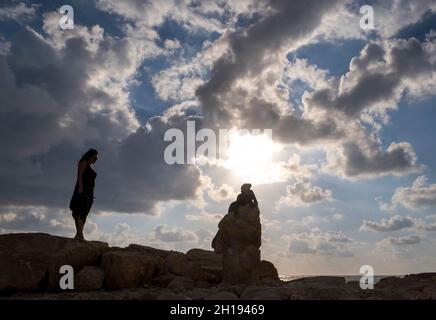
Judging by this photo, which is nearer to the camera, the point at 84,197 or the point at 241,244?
the point at 241,244

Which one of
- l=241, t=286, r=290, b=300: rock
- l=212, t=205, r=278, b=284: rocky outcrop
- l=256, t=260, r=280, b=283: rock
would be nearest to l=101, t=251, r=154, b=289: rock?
l=212, t=205, r=278, b=284: rocky outcrop

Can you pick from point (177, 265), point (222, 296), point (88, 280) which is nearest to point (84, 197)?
point (88, 280)

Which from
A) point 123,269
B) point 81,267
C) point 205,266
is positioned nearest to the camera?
point 123,269

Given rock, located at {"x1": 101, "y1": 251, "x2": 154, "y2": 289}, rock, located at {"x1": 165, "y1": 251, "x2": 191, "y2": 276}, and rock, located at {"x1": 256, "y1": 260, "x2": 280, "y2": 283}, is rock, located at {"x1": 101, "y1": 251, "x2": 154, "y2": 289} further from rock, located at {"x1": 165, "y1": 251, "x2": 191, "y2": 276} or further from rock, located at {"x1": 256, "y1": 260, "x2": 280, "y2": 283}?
rock, located at {"x1": 256, "y1": 260, "x2": 280, "y2": 283}

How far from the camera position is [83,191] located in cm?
1382

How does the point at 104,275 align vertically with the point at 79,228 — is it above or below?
below

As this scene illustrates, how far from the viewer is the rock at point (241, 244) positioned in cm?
1299

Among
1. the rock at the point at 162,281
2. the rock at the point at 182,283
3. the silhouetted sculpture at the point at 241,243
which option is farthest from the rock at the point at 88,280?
the silhouetted sculpture at the point at 241,243

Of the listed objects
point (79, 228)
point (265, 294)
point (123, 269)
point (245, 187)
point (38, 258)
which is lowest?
point (265, 294)

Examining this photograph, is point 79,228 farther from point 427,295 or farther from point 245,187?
point 427,295

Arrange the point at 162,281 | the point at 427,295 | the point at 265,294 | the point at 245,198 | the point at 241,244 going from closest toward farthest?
1. the point at 265,294
2. the point at 427,295
3. the point at 162,281
4. the point at 241,244
5. the point at 245,198

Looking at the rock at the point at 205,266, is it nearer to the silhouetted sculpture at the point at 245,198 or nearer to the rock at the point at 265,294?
the silhouetted sculpture at the point at 245,198
